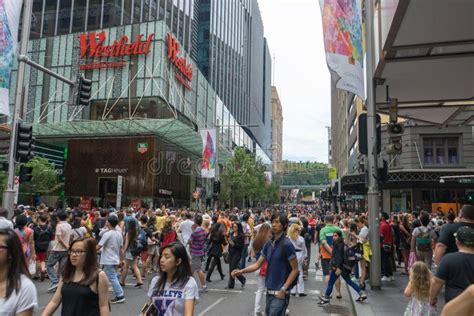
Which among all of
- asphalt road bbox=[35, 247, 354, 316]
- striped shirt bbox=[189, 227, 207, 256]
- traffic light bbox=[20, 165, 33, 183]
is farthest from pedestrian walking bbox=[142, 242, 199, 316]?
traffic light bbox=[20, 165, 33, 183]

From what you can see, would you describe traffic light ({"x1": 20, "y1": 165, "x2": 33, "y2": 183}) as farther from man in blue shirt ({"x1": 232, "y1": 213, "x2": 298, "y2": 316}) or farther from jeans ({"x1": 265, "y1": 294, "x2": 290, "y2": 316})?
jeans ({"x1": 265, "y1": 294, "x2": 290, "y2": 316})

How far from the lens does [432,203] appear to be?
33062 millimetres

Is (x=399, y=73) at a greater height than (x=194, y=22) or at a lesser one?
lesser

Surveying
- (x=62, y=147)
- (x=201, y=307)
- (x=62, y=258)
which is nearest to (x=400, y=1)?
(x=201, y=307)

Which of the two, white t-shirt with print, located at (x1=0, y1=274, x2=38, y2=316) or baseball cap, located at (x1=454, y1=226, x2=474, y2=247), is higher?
baseball cap, located at (x1=454, y1=226, x2=474, y2=247)

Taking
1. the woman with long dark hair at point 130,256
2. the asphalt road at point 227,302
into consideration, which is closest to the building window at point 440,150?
the asphalt road at point 227,302

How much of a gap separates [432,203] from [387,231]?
22789 mm

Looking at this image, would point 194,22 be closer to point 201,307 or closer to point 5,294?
point 201,307

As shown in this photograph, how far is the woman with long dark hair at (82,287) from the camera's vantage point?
3.66m

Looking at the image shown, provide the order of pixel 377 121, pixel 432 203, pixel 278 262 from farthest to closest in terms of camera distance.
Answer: pixel 432 203
pixel 377 121
pixel 278 262

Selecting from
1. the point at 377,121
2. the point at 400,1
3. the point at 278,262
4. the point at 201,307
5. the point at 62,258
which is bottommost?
the point at 201,307

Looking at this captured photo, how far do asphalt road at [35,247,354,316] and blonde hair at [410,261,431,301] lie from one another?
4.23 metres

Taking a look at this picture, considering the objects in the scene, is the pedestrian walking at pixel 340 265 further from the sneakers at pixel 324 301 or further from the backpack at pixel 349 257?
the sneakers at pixel 324 301

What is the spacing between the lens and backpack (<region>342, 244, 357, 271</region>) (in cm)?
938
